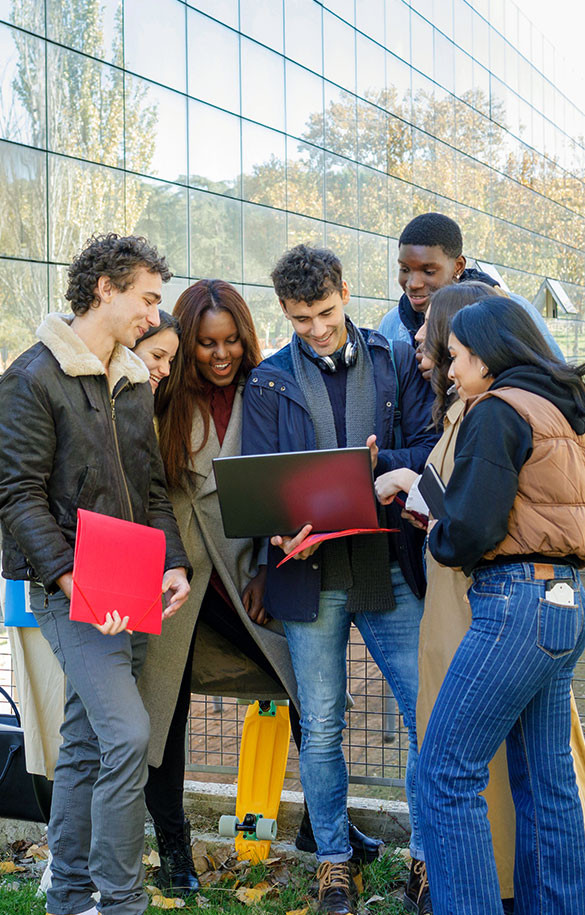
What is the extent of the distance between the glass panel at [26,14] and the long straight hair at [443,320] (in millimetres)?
9534

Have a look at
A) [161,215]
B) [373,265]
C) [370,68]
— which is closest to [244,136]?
[161,215]

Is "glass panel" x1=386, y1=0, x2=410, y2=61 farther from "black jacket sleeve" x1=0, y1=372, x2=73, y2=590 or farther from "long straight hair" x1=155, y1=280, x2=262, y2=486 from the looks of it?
"black jacket sleeve" x1=0, y1=372, x2=73, y2=590

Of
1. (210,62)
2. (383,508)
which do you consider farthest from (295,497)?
(210,62)

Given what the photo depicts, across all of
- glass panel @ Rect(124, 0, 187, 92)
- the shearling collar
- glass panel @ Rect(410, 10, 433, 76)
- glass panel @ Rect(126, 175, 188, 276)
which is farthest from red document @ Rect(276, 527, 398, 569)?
glass panel @ Rect(410, 10, 433, 76)

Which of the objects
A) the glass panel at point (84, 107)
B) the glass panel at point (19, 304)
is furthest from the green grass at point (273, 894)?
the glass panel at point (84, 107)

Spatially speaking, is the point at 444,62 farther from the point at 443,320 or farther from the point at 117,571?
the point at 117,571

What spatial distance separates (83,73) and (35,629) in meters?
10.0

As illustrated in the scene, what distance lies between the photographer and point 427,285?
389 cm

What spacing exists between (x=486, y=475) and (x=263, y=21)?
47.0 ft

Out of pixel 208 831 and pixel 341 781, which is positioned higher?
pixel 341 781

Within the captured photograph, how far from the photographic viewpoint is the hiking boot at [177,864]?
3537 mm

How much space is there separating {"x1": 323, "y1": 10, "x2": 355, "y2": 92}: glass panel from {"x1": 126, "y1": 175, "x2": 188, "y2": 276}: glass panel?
5345mm

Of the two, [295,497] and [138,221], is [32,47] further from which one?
[295,497]

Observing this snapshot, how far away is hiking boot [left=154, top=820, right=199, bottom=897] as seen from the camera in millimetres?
3537
